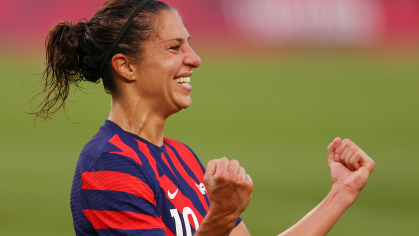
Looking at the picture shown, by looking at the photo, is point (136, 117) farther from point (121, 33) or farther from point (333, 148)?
point (333, 148)

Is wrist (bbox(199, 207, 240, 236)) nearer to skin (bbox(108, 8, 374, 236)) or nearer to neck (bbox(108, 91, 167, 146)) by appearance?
skin (bbox(108, 8, 374, 236))

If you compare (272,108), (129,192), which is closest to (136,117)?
(129,192)

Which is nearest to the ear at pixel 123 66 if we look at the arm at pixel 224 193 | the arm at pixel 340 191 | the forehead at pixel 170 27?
the forehead at pixel 170 27

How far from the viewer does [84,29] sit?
177 cm

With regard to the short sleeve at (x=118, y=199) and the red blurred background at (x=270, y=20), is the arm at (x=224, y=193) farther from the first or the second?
the red blurred background at (x=270, y=20)

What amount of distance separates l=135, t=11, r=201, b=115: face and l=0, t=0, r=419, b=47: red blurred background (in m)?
6.99

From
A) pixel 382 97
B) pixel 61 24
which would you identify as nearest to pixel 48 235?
pixel 61 24

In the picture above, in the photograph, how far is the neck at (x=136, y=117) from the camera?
1.66m

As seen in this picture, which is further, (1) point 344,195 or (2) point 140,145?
(1) point 344,195

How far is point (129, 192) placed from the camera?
4.42ft

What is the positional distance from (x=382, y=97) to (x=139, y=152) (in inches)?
249

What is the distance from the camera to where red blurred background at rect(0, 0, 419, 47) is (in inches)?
345

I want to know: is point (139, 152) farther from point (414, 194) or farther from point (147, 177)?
point (414, 194)

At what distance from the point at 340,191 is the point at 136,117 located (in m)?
0.76
